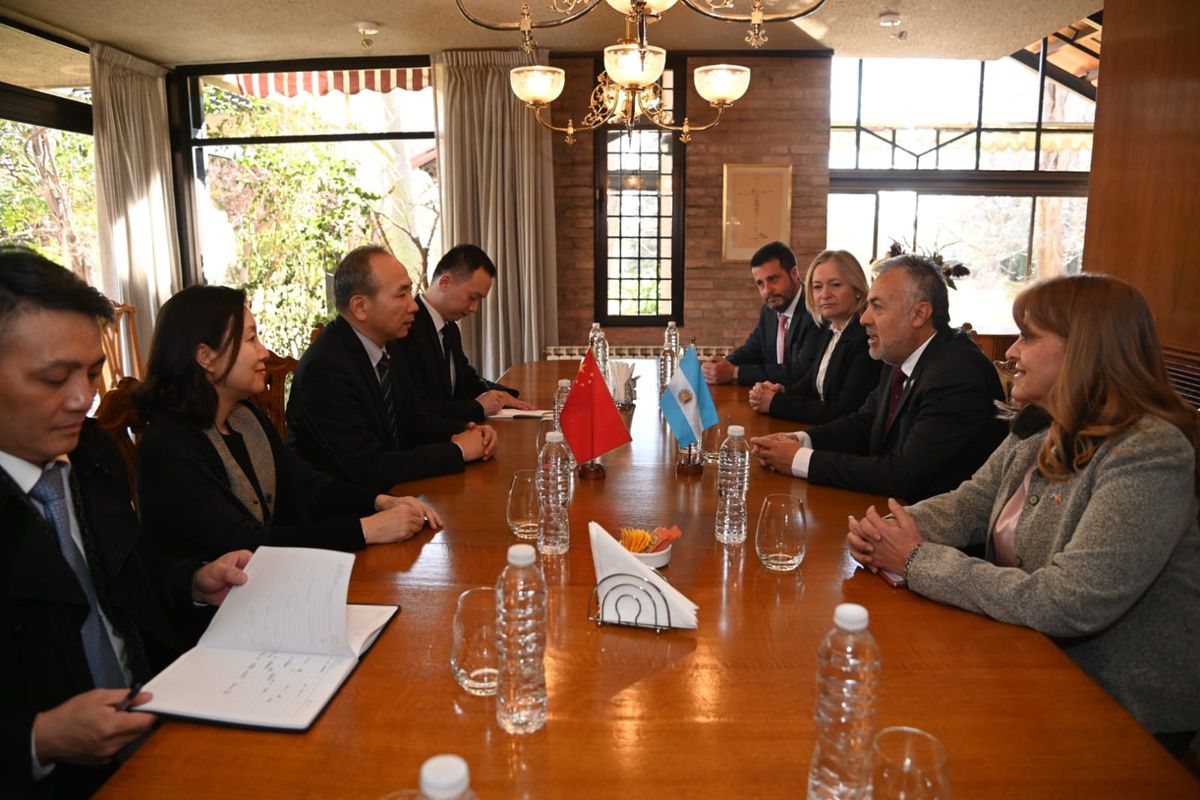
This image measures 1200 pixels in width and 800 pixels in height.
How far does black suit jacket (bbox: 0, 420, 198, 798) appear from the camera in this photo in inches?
47.0

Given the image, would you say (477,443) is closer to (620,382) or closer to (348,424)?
(348,424)

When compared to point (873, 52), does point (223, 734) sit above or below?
below

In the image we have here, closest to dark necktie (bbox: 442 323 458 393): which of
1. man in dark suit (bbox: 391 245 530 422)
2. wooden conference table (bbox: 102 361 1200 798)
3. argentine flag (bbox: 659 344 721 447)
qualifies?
man in dark suit (bbox: 391 245 530 422)

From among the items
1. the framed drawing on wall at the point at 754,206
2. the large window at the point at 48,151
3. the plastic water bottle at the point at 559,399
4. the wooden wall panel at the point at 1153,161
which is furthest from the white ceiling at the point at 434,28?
the plastic water bottle at the point at 559,399

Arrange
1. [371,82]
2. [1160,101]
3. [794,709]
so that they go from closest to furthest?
1. [794,709]
2. [1160,101]
3. [371,82]

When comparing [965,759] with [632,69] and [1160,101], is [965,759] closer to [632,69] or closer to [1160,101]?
[632,69]

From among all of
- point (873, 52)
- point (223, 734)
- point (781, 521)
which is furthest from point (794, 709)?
point (873, 52)

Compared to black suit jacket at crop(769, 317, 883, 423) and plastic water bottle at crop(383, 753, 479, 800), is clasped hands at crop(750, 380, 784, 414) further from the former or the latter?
plastic water bottle at crop(383, 753, 479, 800)

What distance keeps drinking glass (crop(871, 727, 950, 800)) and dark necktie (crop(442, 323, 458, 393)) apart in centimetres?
309

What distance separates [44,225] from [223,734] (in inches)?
238

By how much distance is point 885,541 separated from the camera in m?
1.58

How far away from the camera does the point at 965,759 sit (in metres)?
1.02

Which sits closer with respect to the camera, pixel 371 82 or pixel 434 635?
pixel 434 635

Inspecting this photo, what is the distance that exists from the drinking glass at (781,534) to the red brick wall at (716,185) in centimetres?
477
